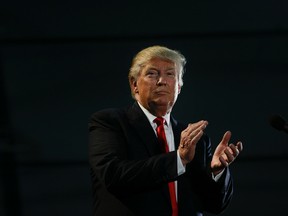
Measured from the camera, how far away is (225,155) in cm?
152

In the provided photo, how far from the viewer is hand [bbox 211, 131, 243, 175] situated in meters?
1.48

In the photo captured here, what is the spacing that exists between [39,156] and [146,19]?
3.12 ft

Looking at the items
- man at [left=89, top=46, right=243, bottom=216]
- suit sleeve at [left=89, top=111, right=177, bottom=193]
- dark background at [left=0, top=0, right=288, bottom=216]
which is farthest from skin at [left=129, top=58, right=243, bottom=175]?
dark background at [left=0, top=0, right=288, bottom=216]

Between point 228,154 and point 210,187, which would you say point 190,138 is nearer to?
point 228,154

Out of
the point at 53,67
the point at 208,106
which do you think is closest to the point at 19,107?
the point at 53,67

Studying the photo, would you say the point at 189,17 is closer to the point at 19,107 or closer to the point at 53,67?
the point at 53,67

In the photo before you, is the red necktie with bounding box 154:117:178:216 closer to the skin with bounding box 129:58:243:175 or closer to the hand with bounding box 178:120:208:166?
the skin with bounding box 129:58:243:175

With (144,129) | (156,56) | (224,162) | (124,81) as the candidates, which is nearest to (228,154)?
(224,162)

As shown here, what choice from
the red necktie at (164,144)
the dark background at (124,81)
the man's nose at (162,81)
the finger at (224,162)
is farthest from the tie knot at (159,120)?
the dark background at (124,81)

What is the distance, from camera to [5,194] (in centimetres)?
280

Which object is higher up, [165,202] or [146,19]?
[146,19]

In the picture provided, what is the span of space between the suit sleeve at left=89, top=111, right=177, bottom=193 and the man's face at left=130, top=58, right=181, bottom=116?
112mm

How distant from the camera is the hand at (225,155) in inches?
58.1

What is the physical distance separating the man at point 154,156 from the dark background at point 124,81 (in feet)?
3.75
